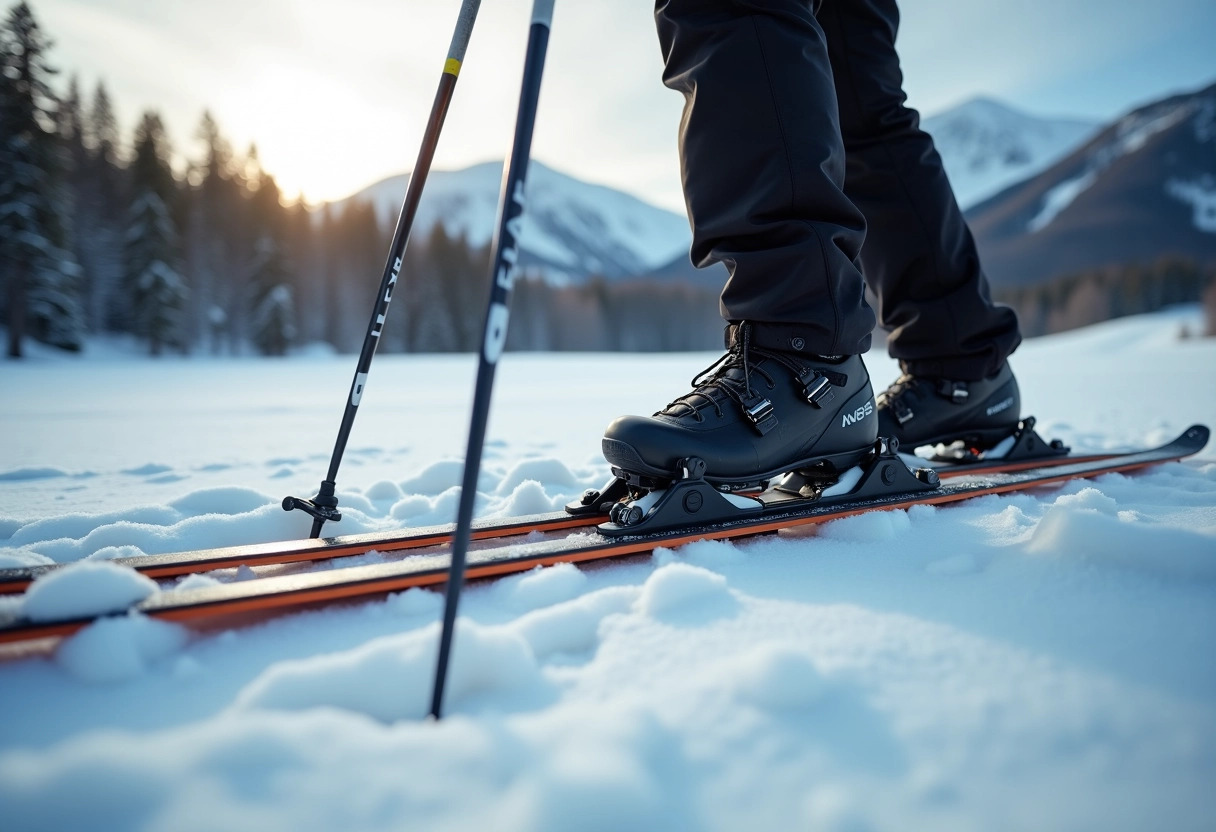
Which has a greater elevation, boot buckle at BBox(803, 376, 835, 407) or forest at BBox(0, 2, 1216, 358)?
forest at BBox(0, 2, 1216, 358)

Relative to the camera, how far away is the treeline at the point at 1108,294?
1125 inches

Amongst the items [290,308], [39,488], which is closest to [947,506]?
[39,488]

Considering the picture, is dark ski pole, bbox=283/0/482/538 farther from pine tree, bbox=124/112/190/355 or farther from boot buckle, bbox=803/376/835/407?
pine tree, bbox=124/112/190/355

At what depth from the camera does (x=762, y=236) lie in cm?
105

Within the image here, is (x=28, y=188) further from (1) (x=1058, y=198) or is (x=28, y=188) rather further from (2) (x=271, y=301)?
(1) (x=1058, y=198)

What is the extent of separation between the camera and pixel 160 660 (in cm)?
60

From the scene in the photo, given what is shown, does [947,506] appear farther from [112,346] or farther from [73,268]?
[112,346]

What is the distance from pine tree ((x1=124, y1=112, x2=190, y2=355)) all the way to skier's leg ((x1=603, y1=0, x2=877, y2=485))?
20.5 m

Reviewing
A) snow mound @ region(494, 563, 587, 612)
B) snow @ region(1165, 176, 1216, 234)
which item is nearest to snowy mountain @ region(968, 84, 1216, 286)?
snow @ region(1165, 176, 1216, 234)

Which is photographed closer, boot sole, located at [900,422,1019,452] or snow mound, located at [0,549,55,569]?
snow mound, located at [0,549,55,569]

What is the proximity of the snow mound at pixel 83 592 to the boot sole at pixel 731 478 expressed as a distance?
0.60 m

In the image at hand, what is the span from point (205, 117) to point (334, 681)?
27.5 meters

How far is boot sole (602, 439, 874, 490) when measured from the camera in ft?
3.18

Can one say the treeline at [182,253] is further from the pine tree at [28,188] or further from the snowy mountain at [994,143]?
the snowy mountain at [994,143]
